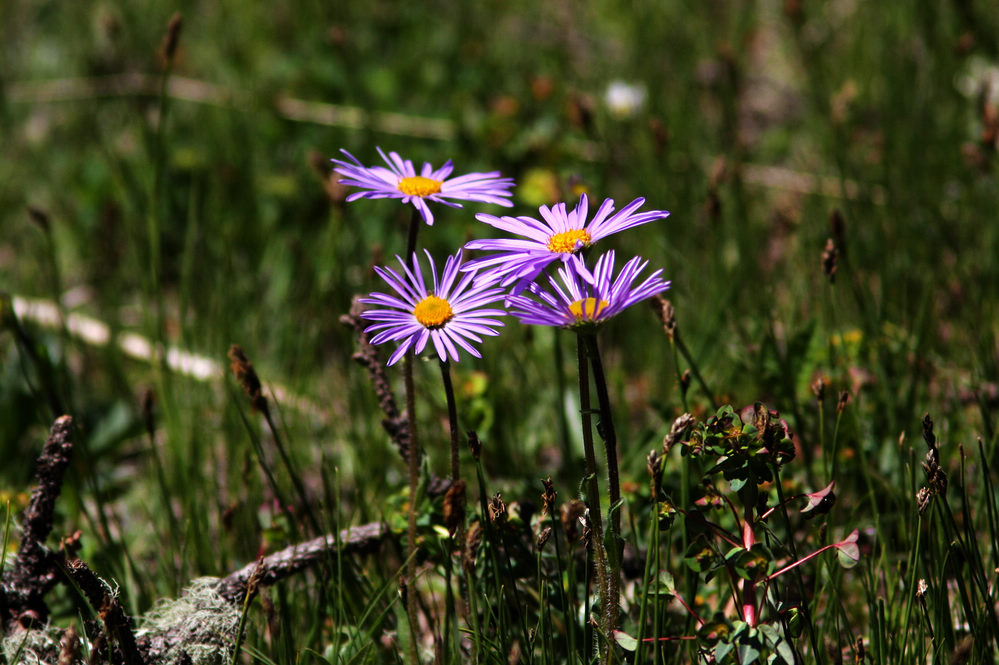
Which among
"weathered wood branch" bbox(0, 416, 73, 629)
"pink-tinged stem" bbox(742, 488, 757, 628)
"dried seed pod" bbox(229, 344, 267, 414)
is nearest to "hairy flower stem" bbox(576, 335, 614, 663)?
"pink-tinged stem" bbox(742, 488, 757, 628)

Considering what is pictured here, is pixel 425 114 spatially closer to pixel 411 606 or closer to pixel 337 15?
pixel 337 15

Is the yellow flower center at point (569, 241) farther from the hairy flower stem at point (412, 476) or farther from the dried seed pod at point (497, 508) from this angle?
the dried seed pod at point (497, 508)

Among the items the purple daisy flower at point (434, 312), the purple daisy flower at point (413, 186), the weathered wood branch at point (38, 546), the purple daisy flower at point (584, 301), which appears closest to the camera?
the purple daisy flower at point (584, 301)

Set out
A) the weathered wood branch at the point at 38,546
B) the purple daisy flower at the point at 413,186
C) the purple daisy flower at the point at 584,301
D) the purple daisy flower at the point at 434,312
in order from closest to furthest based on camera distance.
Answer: the purple daisy flower at the point at 584,301 → the purple daisy flower at the point at 434,312 → the purple daisy flower at the point at 413,186 → the weathered wood branch at the point at 38,546

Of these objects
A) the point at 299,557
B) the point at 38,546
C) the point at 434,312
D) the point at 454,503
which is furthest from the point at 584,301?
the point at 38,546

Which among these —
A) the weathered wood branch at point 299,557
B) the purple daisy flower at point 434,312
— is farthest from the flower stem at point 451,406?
the weathered wood branch at point 299,557

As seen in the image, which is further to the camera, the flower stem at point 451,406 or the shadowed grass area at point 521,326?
the shadowed grass area at point 521,326

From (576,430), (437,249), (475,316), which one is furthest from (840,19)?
(475,316)
